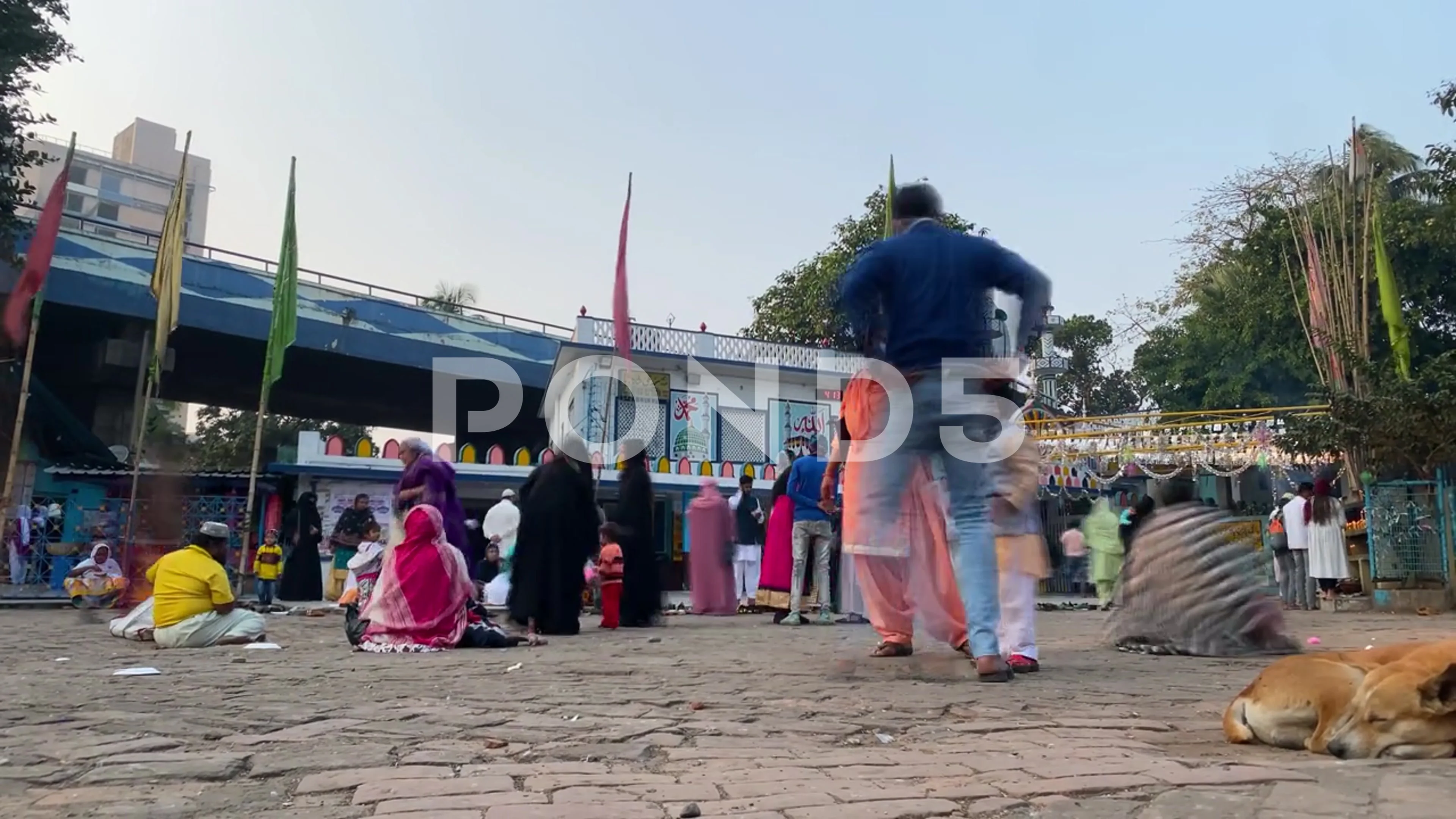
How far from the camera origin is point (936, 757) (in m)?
2.59

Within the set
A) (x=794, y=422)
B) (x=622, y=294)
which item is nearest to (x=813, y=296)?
(x=794, y=422)

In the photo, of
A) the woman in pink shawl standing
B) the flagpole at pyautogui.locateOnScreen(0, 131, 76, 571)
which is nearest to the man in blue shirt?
the woman in pink shawl standing

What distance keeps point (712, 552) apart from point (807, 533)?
6.91ft

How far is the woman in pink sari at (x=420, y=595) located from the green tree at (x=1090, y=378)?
115 feet

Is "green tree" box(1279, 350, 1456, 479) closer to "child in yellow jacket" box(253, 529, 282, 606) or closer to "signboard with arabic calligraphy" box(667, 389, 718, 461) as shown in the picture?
"signboard with arabic calligraphy" box(667, 389, 718, 461)

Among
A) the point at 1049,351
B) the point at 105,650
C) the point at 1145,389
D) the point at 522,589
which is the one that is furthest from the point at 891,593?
the point at 1145,389

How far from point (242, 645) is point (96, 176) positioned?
233 ft

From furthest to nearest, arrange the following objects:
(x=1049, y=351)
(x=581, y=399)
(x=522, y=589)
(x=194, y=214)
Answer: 1. (x=194, y=214)
2. (x=1049, y=351)
3. (x=581, y=399)
4. (x=522, y=589)

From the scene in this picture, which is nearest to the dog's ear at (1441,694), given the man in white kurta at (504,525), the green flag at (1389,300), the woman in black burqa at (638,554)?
the woman in black burqa at (638,554)

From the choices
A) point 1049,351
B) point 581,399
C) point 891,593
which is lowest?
point 891,593

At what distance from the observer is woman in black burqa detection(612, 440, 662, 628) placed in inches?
386

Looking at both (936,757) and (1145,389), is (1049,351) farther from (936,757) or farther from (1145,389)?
(936,757)

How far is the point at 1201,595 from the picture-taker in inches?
221

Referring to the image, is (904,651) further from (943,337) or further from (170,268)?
(170,268)
